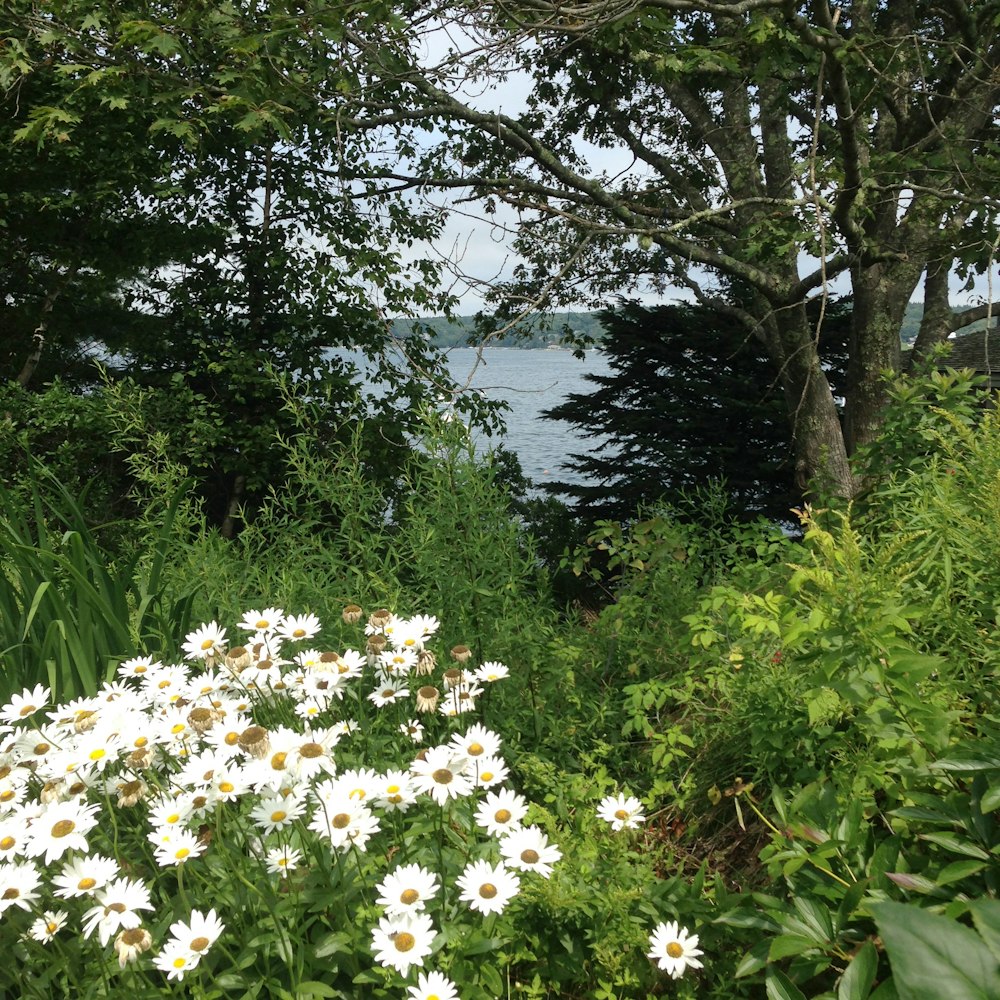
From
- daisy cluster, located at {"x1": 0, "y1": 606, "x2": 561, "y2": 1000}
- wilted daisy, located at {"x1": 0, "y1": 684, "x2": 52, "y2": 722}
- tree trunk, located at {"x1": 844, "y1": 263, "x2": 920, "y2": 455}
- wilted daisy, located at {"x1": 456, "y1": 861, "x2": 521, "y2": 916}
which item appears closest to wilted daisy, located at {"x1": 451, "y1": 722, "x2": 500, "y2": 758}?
daisy cluster, located at {"x1": 0, "y1": 606, "x2": 561, "y2": 1000}

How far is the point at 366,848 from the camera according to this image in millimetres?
1902

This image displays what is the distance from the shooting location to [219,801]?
152 cm

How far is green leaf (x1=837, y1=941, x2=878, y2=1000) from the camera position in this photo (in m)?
1.23

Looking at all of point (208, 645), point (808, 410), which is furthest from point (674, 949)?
point (808, 410)

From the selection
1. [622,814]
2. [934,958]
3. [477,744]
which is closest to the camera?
[934,958]

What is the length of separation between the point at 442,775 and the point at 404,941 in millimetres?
313

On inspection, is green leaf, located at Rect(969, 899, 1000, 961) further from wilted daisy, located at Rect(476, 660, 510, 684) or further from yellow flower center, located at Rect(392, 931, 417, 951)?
wilted daisy, located at Rect(476, 660, 510, 684)

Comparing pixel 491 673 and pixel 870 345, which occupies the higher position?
pixel 870 345

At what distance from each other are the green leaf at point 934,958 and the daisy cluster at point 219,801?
0.72 m

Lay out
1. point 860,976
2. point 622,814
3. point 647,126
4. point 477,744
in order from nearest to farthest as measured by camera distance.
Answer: point 860,976 < point 477,744 < point 622,814 < point 647,126

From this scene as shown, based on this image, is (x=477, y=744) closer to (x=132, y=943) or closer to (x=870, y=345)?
(x=132, y=943)

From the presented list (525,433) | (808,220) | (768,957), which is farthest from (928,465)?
(525,433)

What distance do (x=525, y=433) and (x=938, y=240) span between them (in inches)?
266

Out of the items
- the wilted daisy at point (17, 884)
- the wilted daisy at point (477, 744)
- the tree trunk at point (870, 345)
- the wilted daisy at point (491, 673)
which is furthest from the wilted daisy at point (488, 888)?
the tree trunk at point (870, 345)
